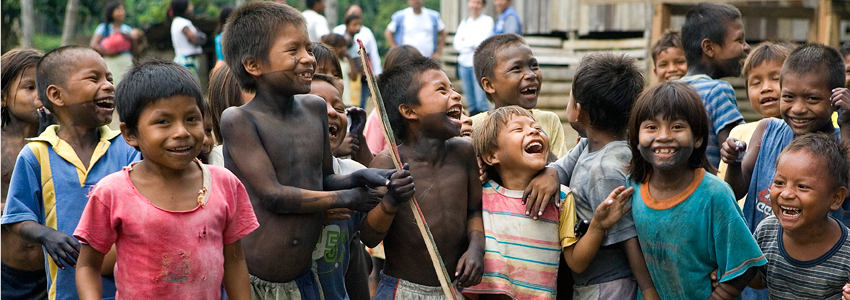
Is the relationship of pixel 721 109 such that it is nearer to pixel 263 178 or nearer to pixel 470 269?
pixel 470 269

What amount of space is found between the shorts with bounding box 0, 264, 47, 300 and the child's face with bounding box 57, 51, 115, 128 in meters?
0.83

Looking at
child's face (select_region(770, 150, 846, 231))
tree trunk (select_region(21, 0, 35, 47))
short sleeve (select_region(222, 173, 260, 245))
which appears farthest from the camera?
tree trunk (select_region(21, 0, 35, 47))

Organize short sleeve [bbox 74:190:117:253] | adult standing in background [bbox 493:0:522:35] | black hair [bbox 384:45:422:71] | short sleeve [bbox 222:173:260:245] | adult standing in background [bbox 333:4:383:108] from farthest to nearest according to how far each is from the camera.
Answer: adult standing in background [bbox 493:0:522:35]
adult standing in background [bbox 333:4:383:108]
black hair [bbox 384:45:422:71]
short sleeve [bbox 222:173:260:245]
short sleeve [bbox 74:190:117:253]

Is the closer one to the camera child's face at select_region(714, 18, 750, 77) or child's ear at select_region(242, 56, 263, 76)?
child's ear at select_region(242, 56, 263, 76)

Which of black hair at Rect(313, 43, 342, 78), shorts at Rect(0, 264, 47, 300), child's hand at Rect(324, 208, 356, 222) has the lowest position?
shorts at Rect(0, 264, 47, 300)

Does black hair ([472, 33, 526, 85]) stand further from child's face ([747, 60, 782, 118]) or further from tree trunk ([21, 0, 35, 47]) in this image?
tree trunk ([21, 0, 35, 47])

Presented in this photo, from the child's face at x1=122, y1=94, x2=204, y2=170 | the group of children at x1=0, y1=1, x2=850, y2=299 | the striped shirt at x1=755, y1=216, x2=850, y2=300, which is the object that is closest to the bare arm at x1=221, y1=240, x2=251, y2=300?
the group of children at x1=0, y1=1, x2=850, y2=299

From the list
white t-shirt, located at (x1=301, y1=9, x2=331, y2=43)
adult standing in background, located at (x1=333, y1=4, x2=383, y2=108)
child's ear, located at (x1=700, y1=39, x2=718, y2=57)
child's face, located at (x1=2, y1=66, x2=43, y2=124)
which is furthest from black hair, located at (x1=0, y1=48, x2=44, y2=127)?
white t-shirt, located at (x1=301, y1=9, x2=331, y2=43)

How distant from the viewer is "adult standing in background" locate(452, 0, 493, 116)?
11234 mm

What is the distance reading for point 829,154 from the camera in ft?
10.1

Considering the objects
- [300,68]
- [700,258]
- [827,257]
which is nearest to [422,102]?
[300,68]

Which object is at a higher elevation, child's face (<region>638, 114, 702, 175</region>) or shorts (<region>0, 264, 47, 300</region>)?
child's face (<region>638, 114, 702, 175</region>)

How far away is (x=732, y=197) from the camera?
117 inches

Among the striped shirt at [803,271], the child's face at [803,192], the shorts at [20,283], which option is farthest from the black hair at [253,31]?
the striped shirt at [803,271]
